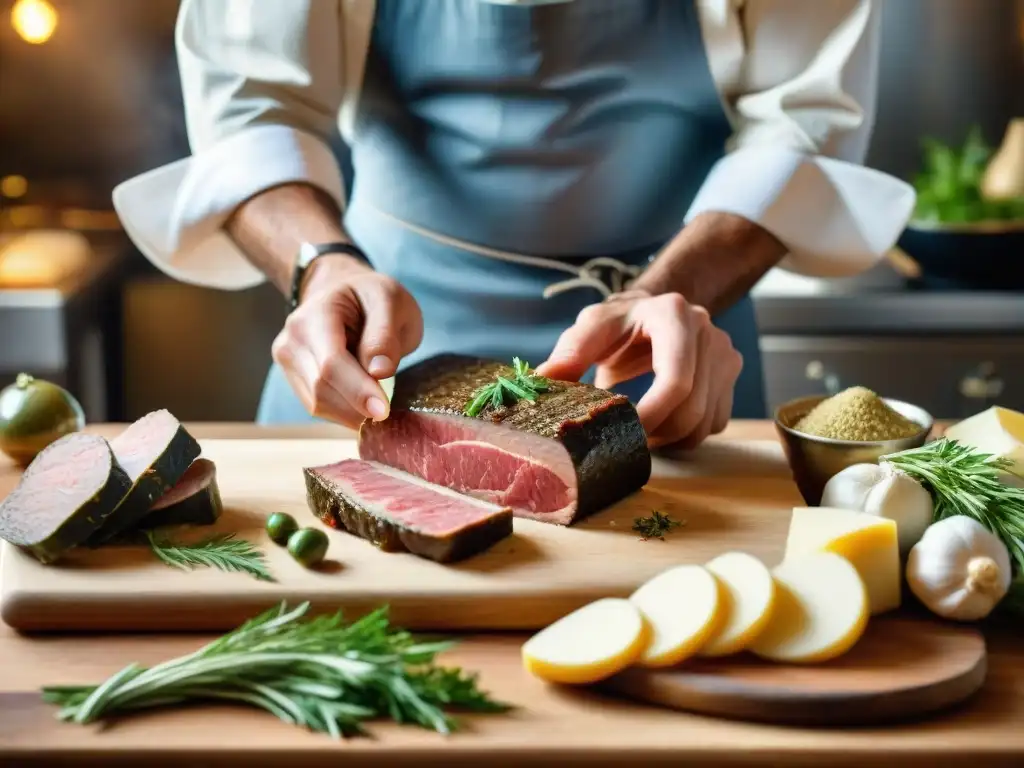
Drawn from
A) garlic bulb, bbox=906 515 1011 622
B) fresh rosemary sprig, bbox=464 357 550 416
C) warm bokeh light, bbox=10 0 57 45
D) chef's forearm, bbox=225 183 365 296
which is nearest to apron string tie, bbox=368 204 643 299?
chef's forearm, bbox=225 183 365 296

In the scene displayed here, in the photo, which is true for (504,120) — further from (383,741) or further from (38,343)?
(38,343)

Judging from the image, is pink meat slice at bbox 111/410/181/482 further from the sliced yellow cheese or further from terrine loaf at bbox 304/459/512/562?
the sliced yellow cheese

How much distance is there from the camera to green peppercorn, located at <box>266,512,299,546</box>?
5.01 ft

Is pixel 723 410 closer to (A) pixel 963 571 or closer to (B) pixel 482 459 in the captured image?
(B) pixel 482 459

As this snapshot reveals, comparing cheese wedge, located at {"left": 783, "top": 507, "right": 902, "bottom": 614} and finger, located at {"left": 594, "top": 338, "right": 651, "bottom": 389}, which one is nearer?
cheese wedge, located at {"left": 783, "top": 507, "right": 902, "bottom": 614}

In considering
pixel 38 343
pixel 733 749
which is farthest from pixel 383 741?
pixel 38 343

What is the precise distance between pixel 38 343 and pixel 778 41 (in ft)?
6.66

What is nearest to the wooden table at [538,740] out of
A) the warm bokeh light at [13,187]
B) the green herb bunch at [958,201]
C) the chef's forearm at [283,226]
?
the chef's forearm at [283,226]

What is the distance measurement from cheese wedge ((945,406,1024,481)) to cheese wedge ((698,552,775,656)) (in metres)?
0.47

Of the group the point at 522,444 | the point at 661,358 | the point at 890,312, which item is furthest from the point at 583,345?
the point at 890,312

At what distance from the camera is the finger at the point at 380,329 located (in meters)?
1.73

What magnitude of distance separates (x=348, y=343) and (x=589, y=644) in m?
0.73

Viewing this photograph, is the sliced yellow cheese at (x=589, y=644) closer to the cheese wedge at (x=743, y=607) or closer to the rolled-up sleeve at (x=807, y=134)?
the cheese wedge at (x=743, y=607)

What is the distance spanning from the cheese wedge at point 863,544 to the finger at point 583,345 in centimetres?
52
